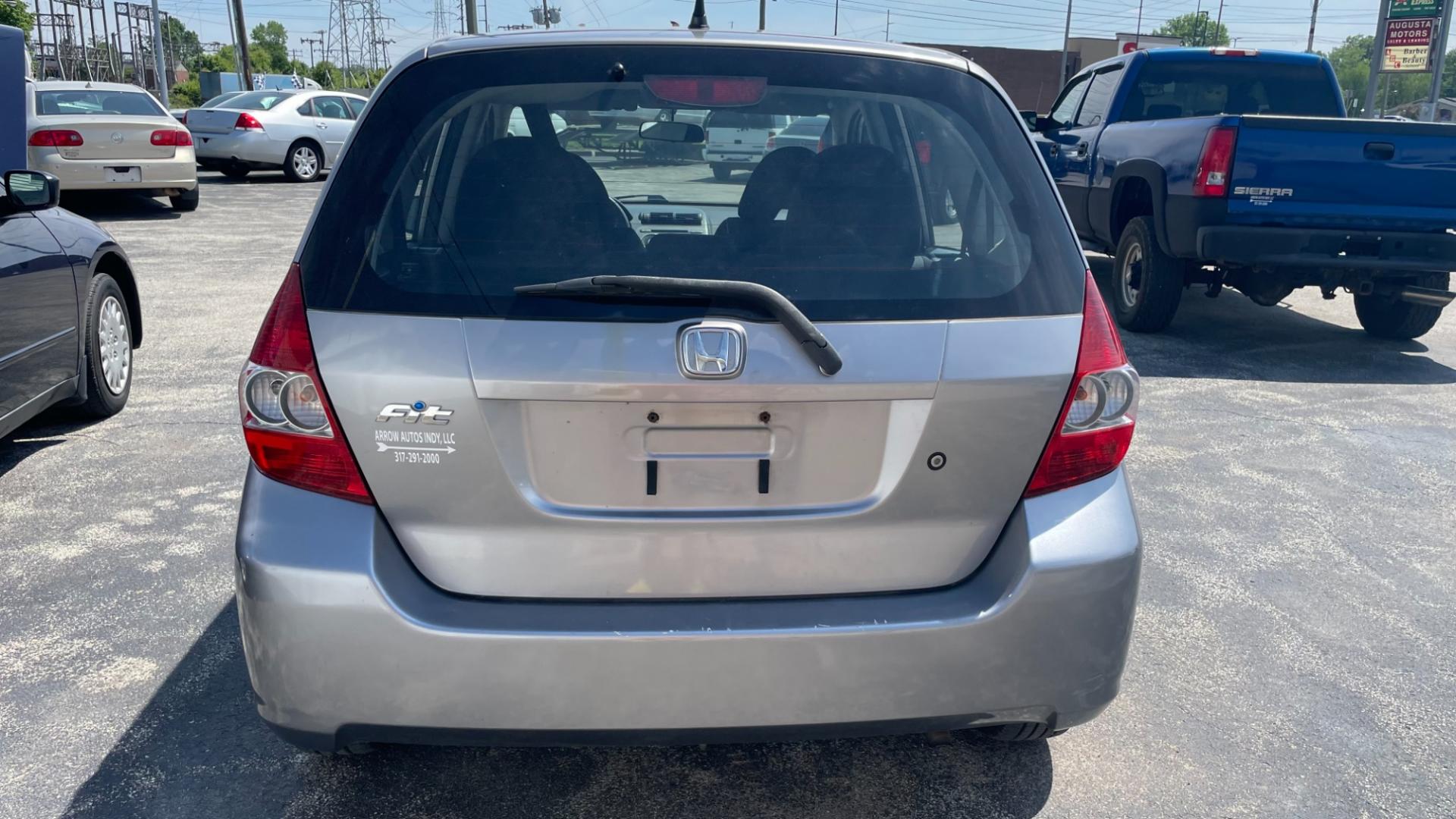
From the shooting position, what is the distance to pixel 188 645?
Result: 353 centimetres

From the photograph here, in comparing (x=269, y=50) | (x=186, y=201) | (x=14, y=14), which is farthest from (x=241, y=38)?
(x=269, y=50)

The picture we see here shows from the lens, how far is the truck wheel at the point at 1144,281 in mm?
8133

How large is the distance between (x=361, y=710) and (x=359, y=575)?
0.27m

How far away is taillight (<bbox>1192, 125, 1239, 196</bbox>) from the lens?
7.13 meters

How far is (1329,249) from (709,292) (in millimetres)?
6351

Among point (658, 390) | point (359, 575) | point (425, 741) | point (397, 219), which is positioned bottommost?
point (425, 741)

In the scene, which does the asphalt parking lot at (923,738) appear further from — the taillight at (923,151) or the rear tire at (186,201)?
the rear tire at (186,201)

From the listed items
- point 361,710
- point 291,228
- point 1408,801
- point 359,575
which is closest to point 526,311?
point 359,575

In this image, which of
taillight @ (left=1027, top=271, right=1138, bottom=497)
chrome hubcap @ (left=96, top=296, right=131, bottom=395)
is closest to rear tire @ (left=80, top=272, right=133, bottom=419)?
chrome hubcap @ (left=96, top=296, right=131, bottom=395)

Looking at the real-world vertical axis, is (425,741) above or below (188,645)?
above

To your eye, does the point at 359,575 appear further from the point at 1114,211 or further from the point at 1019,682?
the point at 1114,211

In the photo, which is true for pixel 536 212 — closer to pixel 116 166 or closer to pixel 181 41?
pixel 116 166

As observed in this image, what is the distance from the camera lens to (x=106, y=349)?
5867 mm

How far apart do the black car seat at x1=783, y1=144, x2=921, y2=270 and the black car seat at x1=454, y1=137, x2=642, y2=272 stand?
0.35 m
